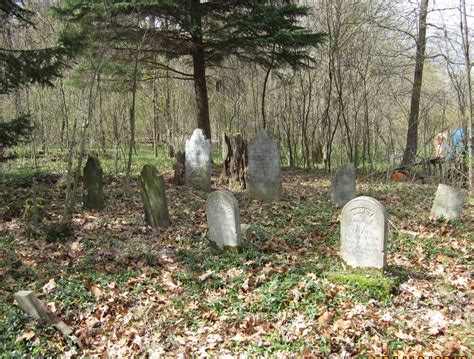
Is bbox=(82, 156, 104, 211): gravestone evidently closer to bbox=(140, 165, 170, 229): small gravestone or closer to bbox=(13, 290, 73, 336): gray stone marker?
bbox=(140, 165, 170, 229): small gravestone

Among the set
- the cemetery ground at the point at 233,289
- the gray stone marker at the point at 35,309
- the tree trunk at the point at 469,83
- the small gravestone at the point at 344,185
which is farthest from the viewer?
the small gravestone at the point at 344,185

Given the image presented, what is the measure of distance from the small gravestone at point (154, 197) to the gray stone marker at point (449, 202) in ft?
19.6

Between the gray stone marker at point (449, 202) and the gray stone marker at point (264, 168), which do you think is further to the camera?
the gray stone marker at point (264, 168)

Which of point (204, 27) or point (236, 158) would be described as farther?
point (204, 27)

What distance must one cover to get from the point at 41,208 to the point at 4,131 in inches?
104

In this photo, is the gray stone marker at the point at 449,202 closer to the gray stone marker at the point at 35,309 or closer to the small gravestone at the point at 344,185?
the small gravestone at the point at 344,185

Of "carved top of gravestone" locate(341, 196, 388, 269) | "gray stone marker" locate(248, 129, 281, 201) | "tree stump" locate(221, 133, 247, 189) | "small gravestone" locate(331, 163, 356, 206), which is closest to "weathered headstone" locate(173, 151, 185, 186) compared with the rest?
"tree stump" locate(221, 133, 247, 189)

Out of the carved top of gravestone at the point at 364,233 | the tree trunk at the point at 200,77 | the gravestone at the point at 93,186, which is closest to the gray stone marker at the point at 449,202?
the carved top of gravestone at the point at 364,233

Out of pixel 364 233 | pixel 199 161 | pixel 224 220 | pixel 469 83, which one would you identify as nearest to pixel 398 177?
pixel 469 83

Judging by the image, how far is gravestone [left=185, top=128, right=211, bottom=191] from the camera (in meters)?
11.4

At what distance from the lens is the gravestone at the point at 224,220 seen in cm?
674

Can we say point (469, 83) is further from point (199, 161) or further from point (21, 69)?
point (21, 69)

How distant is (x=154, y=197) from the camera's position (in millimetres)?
8023

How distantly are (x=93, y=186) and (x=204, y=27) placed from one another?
7.49 m
